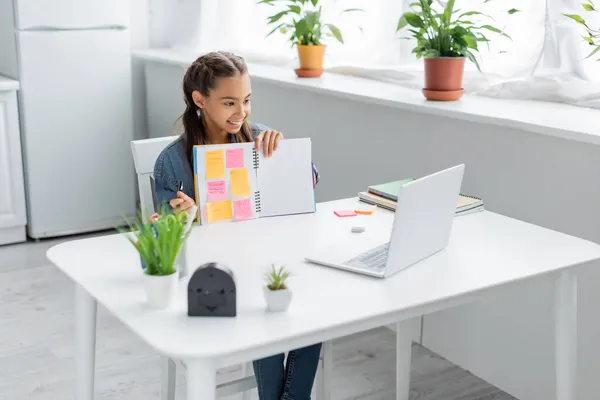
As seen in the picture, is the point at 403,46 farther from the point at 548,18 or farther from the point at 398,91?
the point at 548,18

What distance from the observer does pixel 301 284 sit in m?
1.66

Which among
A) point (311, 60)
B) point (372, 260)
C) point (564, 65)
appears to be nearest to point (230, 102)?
point (372, 260)

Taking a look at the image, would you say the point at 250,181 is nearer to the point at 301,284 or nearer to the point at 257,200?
the point at 257,200

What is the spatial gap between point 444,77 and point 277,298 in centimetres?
144

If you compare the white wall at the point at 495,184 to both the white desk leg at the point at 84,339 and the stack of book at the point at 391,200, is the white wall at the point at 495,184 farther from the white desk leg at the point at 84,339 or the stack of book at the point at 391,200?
the white desk leg at the point at 84,339

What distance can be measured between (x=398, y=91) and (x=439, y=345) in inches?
35.2

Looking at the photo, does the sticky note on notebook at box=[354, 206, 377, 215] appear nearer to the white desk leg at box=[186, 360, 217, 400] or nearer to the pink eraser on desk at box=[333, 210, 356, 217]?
the pink eraser on desk at box=[333, 210, 356, 217]

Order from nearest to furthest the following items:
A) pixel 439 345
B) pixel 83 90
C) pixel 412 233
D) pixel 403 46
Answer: pixel 412 233
pixel 439 345
pixel 403 46
pixel 83 90

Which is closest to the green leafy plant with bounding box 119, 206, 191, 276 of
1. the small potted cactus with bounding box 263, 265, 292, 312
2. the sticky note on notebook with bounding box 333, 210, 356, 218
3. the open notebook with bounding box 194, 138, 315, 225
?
the small potted cactus with bounding box 263, 265, 292, 312

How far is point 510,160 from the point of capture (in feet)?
8.14

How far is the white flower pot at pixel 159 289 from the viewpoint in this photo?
1497 mm

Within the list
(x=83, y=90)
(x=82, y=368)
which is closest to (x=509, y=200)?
(x=82, y=368)

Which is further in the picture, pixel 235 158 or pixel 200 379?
pixel 235 158

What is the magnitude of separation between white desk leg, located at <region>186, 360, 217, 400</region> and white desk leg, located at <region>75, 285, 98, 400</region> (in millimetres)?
439
